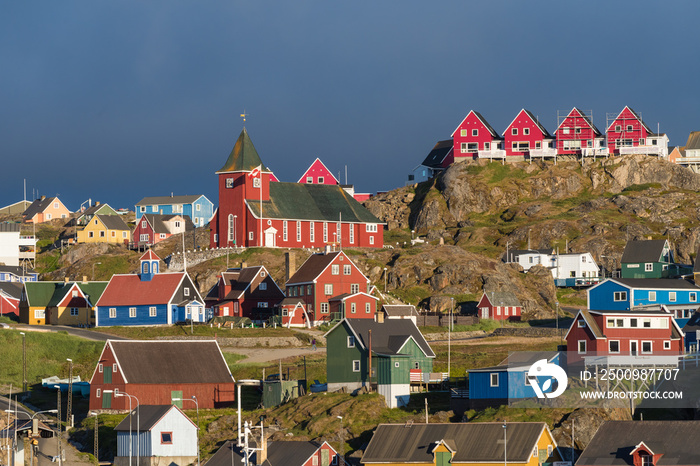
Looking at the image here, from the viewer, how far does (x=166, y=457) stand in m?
63.4

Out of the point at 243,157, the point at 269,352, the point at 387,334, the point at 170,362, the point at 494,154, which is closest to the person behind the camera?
the point at 387,334

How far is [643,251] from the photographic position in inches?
4279

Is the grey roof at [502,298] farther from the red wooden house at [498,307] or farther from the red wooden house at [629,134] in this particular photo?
the red wooden house at [629,134]

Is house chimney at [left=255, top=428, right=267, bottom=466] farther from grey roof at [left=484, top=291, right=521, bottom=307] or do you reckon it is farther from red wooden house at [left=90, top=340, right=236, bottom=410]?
grey roof at [left=484, top=291, right=521, bottom=307]

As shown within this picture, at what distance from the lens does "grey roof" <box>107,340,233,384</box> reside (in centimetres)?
7431

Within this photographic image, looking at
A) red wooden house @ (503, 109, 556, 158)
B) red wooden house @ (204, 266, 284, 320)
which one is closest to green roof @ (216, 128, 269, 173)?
red wooden house @ (204, 266, 284, 320)

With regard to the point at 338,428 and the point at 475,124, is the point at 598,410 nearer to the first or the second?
the point at 338,428

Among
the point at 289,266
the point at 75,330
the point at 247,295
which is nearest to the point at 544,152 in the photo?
the point at 289,266

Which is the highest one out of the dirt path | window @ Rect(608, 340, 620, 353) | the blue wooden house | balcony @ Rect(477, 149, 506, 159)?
balcony @ Rect(477, 149, 506, 159)

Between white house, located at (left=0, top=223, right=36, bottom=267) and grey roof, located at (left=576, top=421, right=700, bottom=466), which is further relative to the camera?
white house, located at (left=0, top=223, right=36, bottom=267)

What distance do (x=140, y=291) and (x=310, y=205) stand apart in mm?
26530

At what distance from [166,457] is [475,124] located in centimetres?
8501

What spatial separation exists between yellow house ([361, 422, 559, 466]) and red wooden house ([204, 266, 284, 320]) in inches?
1716

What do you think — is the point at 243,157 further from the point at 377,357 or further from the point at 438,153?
the point at 377,357
